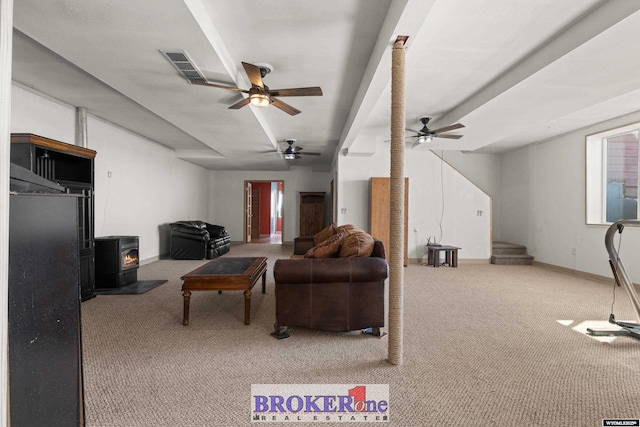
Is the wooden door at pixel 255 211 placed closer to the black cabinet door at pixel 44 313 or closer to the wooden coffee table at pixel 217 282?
the wooden coffee table at pixel 217 282

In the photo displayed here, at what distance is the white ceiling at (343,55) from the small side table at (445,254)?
260 cm

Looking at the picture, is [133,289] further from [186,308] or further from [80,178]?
A: [186,308]

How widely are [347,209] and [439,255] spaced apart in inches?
88.0

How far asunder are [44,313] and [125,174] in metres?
5.44

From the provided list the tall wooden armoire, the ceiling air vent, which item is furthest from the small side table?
the ceiling air vent

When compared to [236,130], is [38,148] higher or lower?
lower

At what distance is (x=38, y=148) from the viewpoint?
348 cm

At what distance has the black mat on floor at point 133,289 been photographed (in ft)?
13.5

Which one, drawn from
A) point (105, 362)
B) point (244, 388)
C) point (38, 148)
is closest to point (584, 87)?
point (244, 388)

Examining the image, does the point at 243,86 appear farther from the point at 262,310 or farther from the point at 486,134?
the point at 486,134

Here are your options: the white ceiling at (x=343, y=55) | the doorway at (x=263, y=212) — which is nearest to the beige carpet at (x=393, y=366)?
the white ceiling at (x=343, y=55)

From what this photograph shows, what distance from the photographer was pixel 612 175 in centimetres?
523

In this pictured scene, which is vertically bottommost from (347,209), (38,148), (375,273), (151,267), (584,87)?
(151,267)

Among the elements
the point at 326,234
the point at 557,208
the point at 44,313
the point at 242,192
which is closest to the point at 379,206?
the point at 326,234
